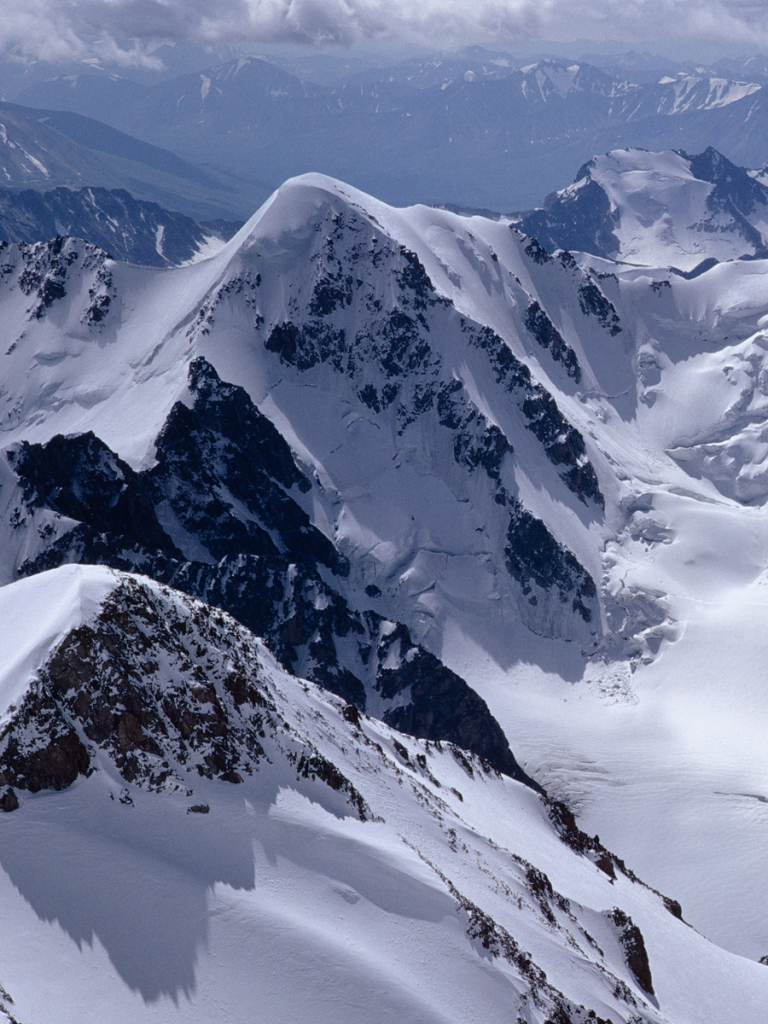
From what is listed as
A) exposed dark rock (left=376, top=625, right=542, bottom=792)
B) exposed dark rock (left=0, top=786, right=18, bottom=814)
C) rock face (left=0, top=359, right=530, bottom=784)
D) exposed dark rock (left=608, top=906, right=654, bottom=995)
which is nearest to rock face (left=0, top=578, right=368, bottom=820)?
exposed dark rock (left=0, top=786, right=18, bottom=814)

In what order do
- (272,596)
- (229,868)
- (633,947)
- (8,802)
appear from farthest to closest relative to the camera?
(272,596) < (633,947) < (229,868) < (8,802)

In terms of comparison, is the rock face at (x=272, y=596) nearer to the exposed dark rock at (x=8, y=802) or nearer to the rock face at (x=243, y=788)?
the rock face at (x=243, y=788)

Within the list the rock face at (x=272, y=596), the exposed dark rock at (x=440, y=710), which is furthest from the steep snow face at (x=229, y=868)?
the rock face at (x=272, y=596)

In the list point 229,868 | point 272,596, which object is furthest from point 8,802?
point 272,596

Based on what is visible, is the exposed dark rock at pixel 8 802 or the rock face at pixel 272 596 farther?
the rock face at pixel 272 596

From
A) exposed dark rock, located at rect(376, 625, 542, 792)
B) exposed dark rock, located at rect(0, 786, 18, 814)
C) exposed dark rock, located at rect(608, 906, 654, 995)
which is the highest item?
exposed dark rock, located at rect(376, 625, 542, 792)

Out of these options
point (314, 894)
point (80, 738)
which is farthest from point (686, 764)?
point (80, 738)

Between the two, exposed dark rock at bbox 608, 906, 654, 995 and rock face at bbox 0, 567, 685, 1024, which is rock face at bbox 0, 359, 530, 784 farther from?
rock face at bbox 0, 567, 685, 1024

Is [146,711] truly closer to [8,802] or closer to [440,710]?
[8,802]
